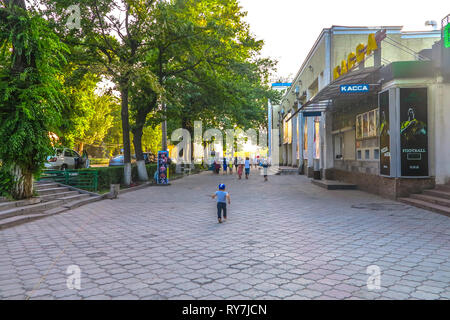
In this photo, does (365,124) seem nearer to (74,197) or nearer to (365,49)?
(365,49)

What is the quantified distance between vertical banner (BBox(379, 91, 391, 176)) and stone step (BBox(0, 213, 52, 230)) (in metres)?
11.3

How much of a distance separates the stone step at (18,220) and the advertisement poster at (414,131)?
1158cm

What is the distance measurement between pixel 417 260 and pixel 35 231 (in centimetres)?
780

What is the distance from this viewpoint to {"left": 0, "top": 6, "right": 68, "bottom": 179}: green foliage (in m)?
10.2

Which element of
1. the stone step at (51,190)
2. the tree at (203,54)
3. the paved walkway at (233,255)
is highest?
the tree at (203,54)

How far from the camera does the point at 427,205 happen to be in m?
10.8

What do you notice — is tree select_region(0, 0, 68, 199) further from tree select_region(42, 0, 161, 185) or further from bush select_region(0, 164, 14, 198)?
tree select_region(42, 0, 161, 185)

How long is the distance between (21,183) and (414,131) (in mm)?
12659

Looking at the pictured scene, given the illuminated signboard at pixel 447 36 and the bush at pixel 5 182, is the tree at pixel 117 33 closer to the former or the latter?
the bush at pixel 5 182

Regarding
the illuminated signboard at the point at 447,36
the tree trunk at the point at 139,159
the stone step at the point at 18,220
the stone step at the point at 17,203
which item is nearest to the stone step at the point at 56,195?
the stone step at the point at 17,203

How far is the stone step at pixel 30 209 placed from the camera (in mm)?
9500

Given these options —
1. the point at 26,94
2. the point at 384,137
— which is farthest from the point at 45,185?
the point at 384,137

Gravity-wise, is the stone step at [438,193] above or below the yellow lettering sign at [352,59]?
below

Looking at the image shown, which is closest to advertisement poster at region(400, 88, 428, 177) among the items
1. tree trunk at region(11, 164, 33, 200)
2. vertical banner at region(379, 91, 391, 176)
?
vertical banner at region(379, 91, 391, 176)
